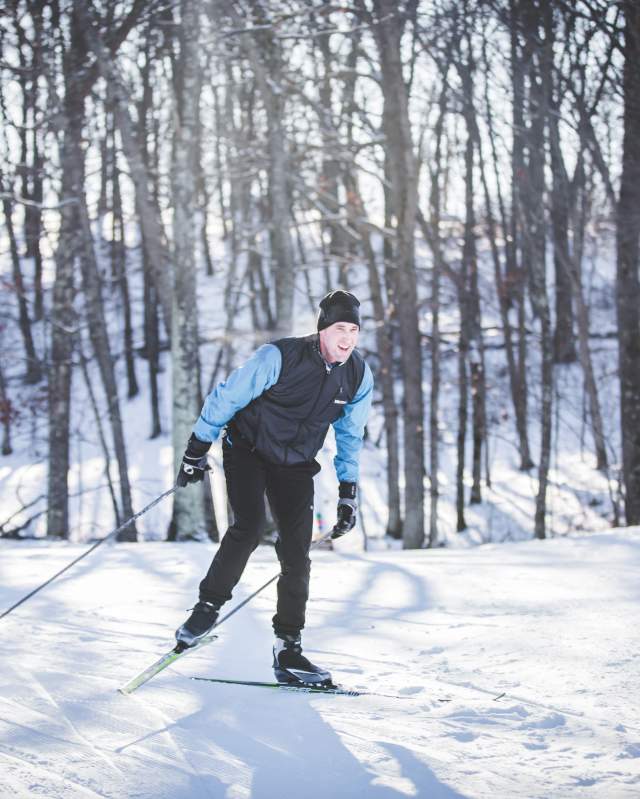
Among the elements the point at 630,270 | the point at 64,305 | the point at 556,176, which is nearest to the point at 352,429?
the point at 630,270

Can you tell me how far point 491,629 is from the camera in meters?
4.42

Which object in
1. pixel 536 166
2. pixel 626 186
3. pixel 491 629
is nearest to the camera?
pixel 491 629

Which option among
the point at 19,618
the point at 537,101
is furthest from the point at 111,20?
the point at 19,618

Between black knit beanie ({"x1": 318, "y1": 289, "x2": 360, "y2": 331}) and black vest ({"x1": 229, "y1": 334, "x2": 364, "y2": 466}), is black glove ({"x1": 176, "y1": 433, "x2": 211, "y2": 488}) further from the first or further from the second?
black knit beanie ({"x1": 318, "y1": 289, "x2": 360, "y2": 331})

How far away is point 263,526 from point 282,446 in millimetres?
369

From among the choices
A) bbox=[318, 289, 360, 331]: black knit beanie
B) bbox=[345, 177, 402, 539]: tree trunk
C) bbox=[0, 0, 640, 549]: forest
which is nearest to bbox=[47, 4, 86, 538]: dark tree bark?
bbox=[0, 0, 640, 549]: forest

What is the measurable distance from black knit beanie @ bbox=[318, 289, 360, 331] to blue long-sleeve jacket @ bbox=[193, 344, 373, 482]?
0.22 meters

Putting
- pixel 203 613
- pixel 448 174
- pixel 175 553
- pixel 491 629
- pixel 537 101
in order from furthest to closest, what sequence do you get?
pixel 448 174, pixel 537 101, pixel 175 553, pixel 491 629, pixel 203 613

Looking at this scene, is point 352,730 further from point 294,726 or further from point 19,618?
point 19,618

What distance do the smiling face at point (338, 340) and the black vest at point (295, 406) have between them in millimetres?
41

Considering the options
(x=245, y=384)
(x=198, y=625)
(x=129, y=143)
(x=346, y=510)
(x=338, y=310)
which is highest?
(x=129, y=143)

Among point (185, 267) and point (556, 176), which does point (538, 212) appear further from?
point (185, 267)

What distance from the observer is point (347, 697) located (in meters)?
3.43

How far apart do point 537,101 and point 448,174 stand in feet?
Answer: 20.0
